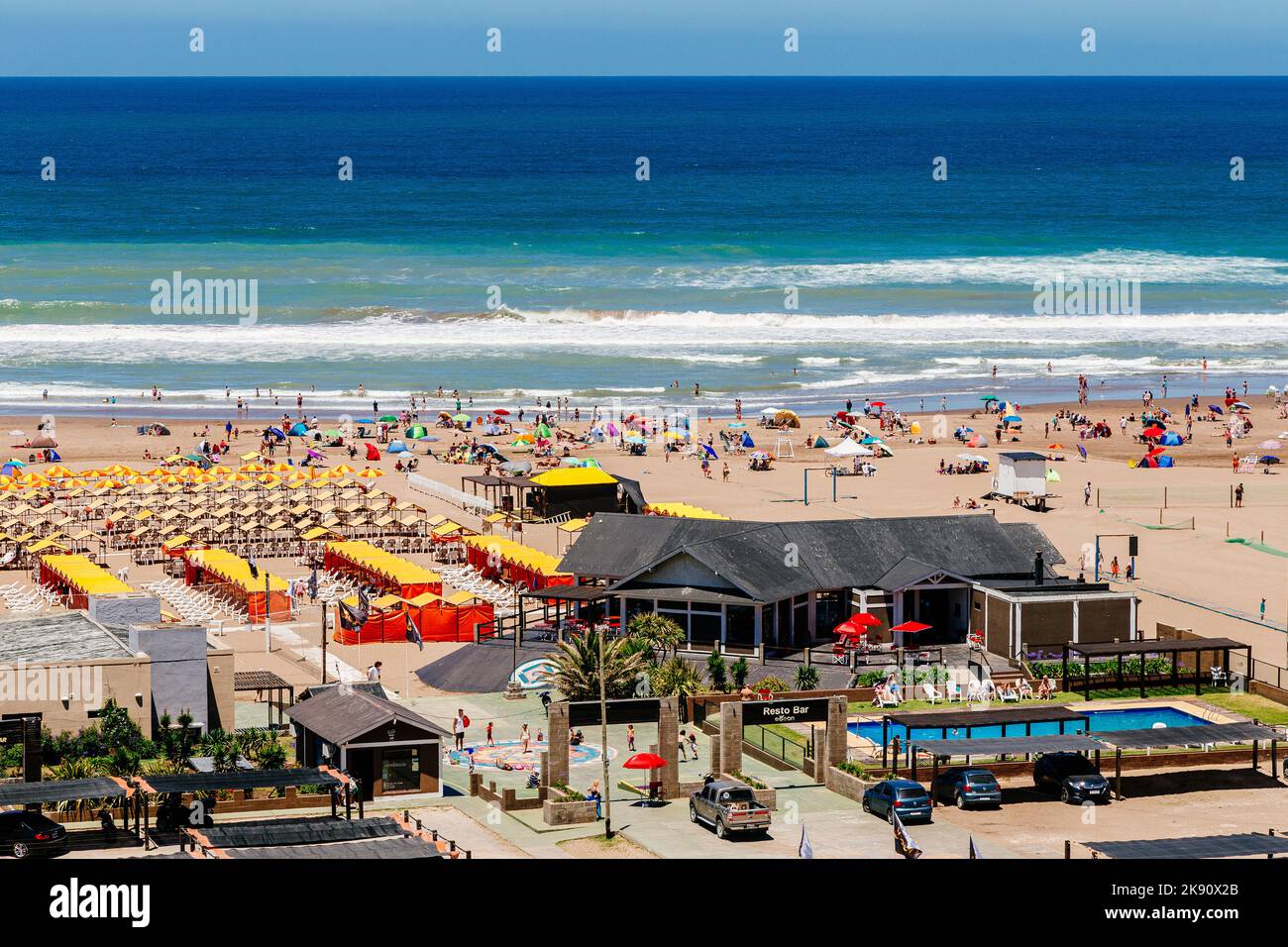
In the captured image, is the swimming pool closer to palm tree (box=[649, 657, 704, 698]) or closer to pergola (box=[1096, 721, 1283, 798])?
pergola (box=[1096, 721, 1283, 798])

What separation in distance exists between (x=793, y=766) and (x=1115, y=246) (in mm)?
110956

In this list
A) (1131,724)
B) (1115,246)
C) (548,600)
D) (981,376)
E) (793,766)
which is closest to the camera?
(793,766)

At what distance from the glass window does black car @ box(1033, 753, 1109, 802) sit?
9.05 metres

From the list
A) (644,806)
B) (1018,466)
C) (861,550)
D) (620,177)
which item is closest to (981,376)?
(1018,466)

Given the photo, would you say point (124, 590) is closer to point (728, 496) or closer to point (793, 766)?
point (793, 766)

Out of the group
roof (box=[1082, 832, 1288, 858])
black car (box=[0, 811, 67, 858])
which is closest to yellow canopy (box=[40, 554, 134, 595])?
black car (box=[0, 811, 67, 858])

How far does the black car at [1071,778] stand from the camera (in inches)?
1030

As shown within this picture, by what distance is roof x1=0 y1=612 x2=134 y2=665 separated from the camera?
28.7 metres

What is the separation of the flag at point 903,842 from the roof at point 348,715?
6944 mm

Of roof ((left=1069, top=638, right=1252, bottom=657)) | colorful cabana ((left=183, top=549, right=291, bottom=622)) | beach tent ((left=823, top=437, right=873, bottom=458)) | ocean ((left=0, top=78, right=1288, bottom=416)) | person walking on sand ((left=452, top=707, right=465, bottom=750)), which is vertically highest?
ocean ((left=0, top=78, right=1288, bottom=416))

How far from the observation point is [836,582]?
37156 millimetres

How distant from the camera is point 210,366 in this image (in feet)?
281

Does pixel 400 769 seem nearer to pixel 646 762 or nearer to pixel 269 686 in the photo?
pixel 646 762
